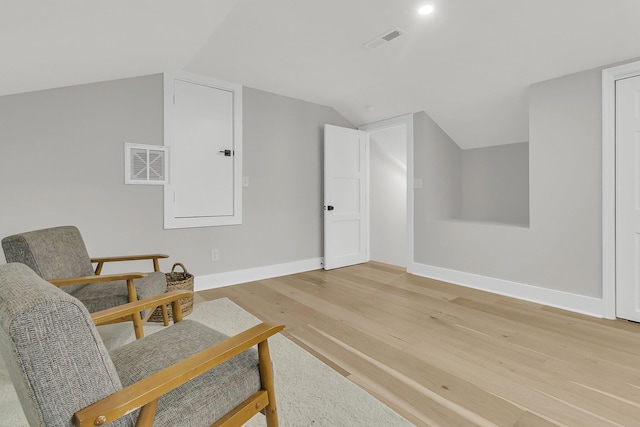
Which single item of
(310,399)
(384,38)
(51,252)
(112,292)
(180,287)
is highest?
(384,38)

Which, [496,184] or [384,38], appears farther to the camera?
[496,184]

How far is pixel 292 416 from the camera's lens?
4.80ft

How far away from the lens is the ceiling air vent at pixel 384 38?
104 inches

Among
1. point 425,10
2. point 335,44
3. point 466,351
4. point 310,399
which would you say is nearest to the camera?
point 310,399

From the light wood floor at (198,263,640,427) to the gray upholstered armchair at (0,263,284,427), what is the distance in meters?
0.89

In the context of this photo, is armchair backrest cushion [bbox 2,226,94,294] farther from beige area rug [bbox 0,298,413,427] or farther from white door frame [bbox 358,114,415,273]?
white door frame [bbox 358,114,415,273]

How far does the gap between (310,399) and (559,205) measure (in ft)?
9.19

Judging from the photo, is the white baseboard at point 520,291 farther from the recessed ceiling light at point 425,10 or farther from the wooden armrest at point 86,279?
the wooden armrest at point 86,279

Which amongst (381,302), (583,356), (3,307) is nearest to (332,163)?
(381,302)

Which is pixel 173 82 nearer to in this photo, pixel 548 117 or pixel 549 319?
pixel 548 117

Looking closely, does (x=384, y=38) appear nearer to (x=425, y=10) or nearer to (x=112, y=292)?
(x=425, y=10)

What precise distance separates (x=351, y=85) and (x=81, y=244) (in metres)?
3.12

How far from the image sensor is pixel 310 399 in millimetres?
Result: 1582

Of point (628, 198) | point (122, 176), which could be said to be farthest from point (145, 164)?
point (628, 198)
